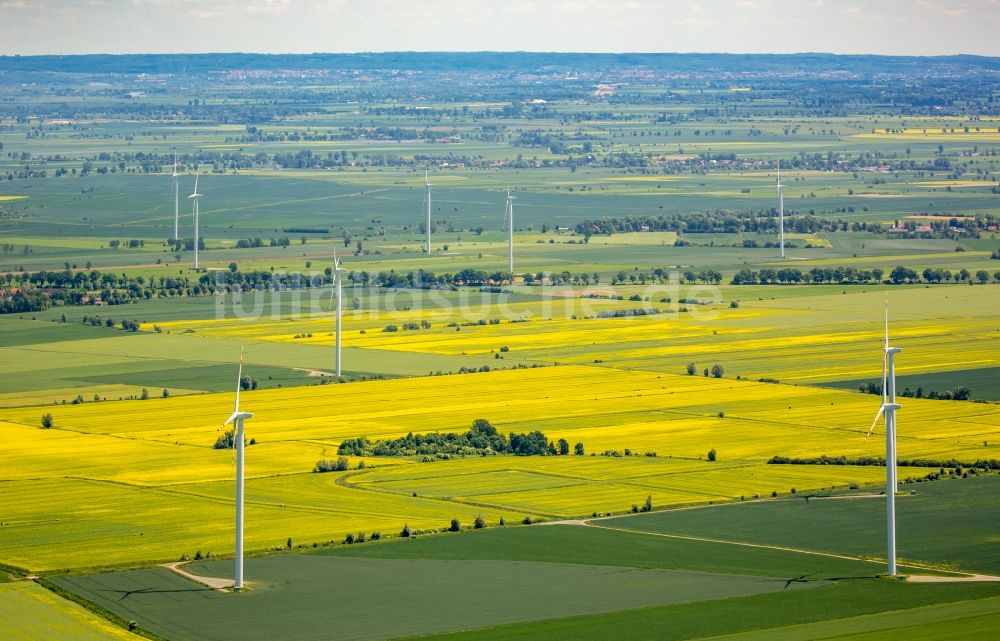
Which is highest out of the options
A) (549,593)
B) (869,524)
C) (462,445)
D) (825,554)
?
(462,445)

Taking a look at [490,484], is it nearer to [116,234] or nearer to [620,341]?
[620,341]

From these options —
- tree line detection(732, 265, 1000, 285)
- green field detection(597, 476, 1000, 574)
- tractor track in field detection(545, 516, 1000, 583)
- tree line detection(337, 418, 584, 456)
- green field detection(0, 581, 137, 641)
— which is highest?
tree line detection(732, 265, 1000, 285)

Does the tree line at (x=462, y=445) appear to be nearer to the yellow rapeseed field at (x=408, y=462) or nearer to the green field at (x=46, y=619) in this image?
the yellow rapeseed field at (x=408, y=462)

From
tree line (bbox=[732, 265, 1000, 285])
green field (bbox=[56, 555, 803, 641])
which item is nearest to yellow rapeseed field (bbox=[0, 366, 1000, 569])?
green field (bbox=[56, 555, 803, 641])

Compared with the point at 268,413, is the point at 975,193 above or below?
above

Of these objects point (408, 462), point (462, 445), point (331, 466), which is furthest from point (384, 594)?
point (462, 445)

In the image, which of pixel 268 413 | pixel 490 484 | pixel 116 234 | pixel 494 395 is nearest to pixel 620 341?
pixel 494 395

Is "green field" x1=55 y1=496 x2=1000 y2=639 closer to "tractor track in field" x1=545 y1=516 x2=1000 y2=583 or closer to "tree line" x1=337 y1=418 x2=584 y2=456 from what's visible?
"tractor track in field" x1=545 y1=516 x2=1000 y2=583

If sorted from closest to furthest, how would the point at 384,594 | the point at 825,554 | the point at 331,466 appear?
the point at 384,594 → the point at 825,554 → the point at 331,466

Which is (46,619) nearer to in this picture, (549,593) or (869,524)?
(549,593)

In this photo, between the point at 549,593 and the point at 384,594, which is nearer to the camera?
the point at 384,594

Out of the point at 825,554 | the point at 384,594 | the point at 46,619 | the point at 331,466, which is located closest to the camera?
the point at 46,619
